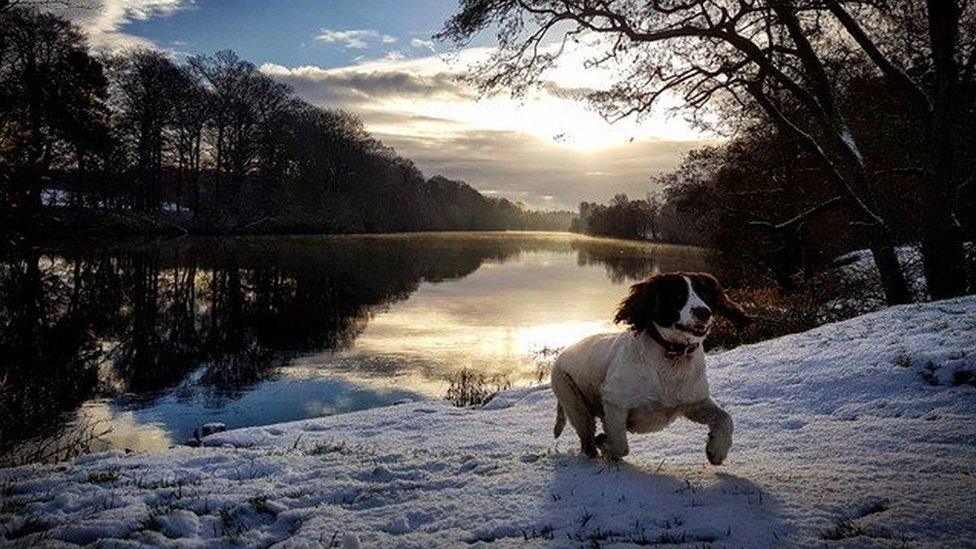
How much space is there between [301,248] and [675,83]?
47.0 metres

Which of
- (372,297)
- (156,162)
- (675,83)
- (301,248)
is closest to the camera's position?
(675,83)

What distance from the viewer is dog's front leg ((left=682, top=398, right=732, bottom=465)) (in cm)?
475

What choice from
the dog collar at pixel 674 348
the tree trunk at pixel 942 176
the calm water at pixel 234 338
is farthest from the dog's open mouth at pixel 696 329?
the tree trunk at pixel 942 176

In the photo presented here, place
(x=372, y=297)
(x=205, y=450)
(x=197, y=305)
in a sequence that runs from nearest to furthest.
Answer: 1. (x=205, y=450)
2. (x=197, y=305)
3. (x=372, y=297)

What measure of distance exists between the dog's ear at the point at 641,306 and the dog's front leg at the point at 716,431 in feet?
2.55

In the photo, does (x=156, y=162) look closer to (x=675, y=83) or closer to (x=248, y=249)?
(x=248, y=249)

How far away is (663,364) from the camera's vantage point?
486cm

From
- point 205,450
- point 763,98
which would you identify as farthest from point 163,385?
point 763,98

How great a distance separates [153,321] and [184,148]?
159ft

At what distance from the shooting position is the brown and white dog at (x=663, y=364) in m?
4.77

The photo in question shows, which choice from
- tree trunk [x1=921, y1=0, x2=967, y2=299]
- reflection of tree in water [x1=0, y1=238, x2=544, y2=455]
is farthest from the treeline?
tree trunk [x1=921, y1=0, x2=967, y2=299]

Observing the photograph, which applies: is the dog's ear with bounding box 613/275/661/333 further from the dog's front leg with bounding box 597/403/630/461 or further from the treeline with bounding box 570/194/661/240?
the treeline with bounding box 570/194/661/240

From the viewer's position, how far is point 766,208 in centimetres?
2611

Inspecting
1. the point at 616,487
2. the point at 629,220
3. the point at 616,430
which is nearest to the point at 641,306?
the point at 616,430
